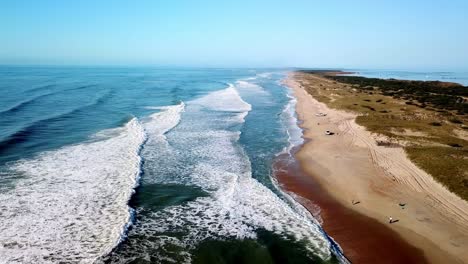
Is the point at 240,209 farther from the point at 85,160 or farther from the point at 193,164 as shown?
the point at 85,160

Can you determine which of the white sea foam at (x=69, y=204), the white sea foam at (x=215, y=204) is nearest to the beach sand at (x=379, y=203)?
the white sea foam at (x=215, y=204)

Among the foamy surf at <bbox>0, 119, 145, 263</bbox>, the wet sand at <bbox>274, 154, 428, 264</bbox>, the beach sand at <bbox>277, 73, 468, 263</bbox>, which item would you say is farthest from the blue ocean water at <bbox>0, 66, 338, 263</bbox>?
the beach sand at <bbox>277, 73, 468, 263</bbox>

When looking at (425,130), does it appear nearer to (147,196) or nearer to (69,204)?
(147,196)

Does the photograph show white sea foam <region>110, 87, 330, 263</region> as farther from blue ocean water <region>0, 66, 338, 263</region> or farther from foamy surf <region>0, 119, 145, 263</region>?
foamy surf <region>0, 119, 145, 263</region>

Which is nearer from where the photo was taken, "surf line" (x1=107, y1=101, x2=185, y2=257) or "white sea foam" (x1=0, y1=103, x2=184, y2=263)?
"white sea foam" (x1=0, y1=103, x2=184, y2=263)

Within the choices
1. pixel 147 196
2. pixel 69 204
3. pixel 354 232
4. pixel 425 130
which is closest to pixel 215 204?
pixel 147 196

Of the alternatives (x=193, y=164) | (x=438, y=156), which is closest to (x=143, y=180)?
(x=193, y=164)
